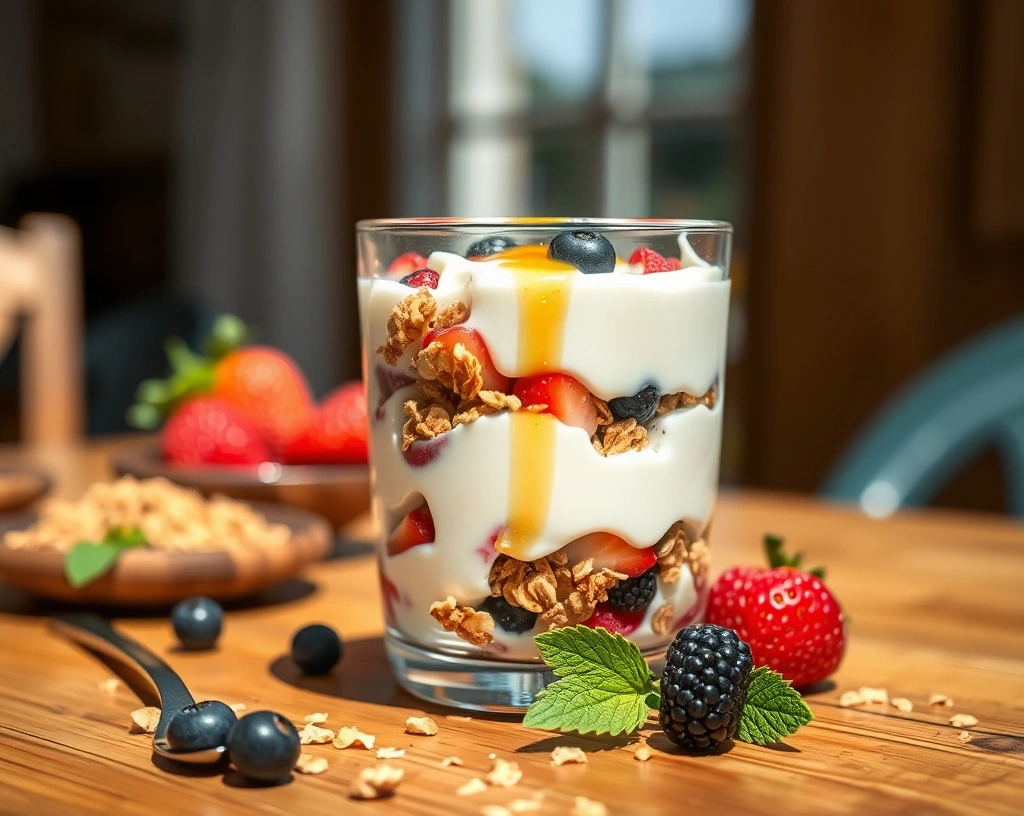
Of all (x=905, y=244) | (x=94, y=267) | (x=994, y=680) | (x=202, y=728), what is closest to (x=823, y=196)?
(x=905, y=244)

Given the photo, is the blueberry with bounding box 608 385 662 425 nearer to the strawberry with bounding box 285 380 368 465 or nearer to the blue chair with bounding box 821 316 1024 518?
the strawberry with bounding box 285 380 368 465

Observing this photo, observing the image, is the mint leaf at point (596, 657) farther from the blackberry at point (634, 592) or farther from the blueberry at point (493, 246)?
the blueberry at point (493, 246)

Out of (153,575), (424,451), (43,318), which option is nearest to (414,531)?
(424,451)

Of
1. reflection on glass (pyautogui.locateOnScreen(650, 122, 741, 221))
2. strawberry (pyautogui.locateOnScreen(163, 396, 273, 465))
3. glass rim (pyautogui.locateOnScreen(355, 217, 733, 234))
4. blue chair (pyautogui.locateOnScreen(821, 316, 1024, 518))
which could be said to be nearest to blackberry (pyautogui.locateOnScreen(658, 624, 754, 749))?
glass rim (pyautogui.locateOnScreen(355, 217, 733, 234))

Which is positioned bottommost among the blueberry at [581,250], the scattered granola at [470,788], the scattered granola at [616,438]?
the scattered granola at [470,788]

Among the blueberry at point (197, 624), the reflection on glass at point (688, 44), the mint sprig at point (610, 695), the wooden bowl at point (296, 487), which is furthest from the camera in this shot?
the reflection on glass at point (688, 44)

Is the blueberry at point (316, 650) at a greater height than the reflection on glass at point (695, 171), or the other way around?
the reflection on glass at point (695, 171)

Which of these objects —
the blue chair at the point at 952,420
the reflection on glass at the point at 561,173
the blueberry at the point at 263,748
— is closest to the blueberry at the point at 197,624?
the blueberry at the point at 263,748
